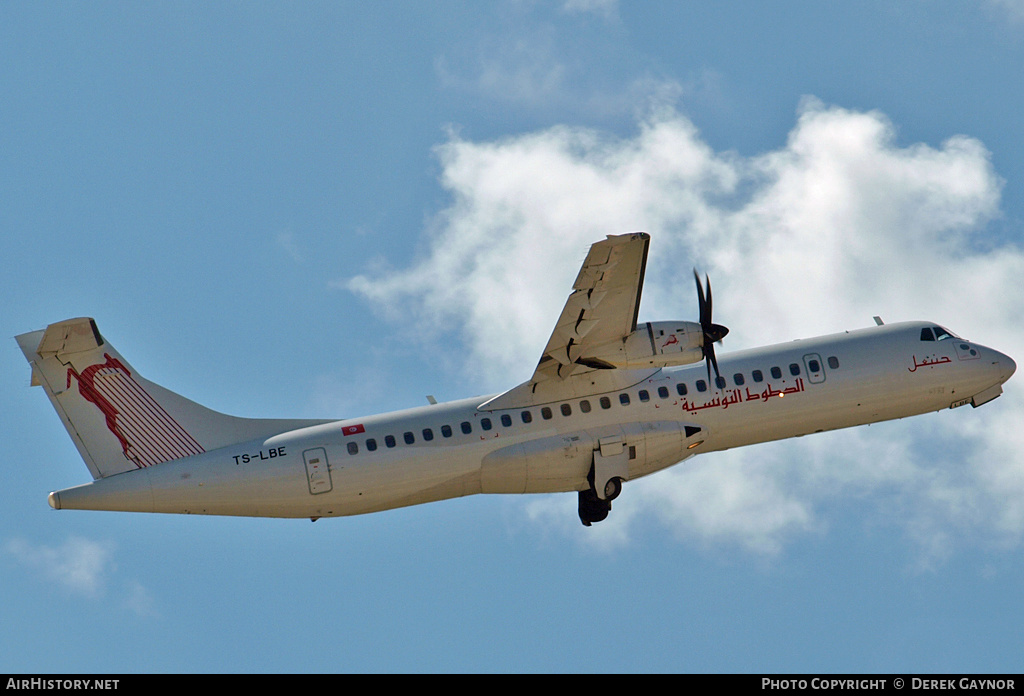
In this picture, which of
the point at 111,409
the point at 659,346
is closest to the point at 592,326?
the point at 659,346

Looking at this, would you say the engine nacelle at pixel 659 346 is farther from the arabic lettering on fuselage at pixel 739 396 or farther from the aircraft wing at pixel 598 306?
the arabic lettering on fuselage at pixel 739 396

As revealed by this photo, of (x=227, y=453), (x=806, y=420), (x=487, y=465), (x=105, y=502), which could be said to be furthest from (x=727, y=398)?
(x=105, y=502)

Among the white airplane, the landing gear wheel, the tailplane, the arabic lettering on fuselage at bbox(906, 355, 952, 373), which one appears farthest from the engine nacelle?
the tailplane

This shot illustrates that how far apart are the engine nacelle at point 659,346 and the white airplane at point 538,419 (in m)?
0.03

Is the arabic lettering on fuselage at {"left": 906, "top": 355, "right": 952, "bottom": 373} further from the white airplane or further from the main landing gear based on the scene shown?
the main landing gear

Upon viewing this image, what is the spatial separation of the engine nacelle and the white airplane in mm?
35

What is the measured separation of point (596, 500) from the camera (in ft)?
109

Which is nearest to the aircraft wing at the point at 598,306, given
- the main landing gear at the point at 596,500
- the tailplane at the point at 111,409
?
the main landing gear at the point at 596,500

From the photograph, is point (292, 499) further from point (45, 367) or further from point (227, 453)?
point (45, 367)

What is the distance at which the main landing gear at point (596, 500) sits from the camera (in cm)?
3262

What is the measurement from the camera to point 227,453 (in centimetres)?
3028

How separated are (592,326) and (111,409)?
11696 mm
